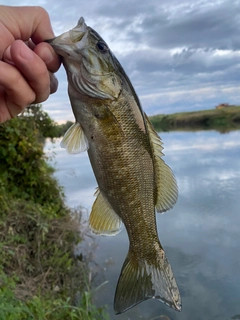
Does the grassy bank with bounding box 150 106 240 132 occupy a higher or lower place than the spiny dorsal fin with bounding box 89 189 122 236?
higher

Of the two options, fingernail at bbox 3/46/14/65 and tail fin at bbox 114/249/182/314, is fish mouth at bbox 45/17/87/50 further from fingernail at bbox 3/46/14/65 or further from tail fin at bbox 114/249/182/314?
tail fin at bbox 114/249/182/314

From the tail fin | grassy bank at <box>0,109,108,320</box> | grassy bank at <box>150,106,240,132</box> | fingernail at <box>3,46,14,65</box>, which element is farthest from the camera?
grassy bank at <box>150,106,240,132</box>

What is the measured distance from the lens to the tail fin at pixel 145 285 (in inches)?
80.8

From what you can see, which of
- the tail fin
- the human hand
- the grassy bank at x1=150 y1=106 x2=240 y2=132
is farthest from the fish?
the grassy bank at x1=150 y1=106 x2=240 y2=132

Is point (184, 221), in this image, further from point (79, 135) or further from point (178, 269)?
point (79, 135)

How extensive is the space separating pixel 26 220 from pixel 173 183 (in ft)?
15.4

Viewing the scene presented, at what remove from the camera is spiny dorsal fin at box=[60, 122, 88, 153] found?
1.91 m

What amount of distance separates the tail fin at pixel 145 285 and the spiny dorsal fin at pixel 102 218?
0.24 metres

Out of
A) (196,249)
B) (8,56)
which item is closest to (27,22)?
(8,56)

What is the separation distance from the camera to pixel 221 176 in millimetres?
14250

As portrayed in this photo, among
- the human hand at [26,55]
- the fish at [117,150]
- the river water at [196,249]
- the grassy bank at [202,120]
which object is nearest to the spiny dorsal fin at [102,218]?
the fish at [117,150]

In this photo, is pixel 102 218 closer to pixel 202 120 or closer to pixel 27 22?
pixel 27 22

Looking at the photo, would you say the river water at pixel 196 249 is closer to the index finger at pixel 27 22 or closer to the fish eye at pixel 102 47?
the fish eye at pixel 102 47

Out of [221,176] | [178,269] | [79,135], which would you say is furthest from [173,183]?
[221,176]
